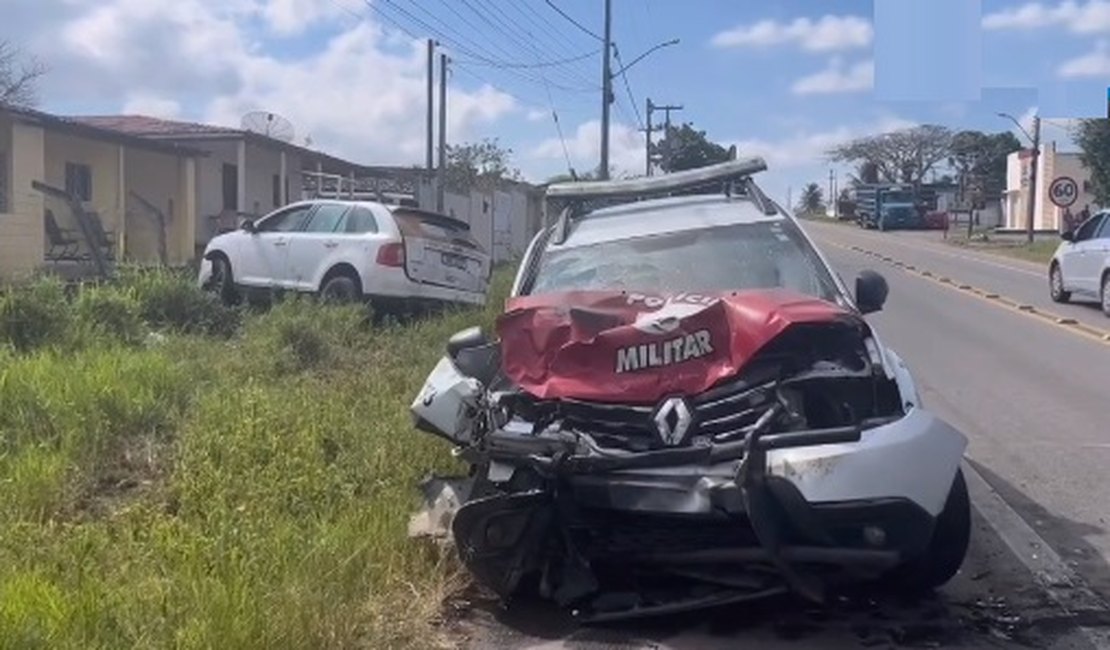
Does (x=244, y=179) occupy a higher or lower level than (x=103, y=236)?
higher

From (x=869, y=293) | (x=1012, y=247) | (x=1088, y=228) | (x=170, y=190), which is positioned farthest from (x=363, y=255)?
(x=1012, y=247)

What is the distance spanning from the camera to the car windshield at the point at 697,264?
22.6ft

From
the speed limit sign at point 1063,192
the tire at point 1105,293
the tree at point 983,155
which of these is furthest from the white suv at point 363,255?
the tree at point 983,155

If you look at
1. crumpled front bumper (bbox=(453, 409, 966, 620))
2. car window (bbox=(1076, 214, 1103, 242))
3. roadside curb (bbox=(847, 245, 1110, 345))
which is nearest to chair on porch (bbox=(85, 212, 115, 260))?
roadside curb (bbox=(847, 245, 1110, 345))

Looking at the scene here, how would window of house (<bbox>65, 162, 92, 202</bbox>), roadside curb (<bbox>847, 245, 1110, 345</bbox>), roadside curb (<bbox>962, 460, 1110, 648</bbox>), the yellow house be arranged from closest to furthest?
roadside curb (<bbox>962, 460, 1110, 648</bbox>), roadside curb (<bbox>847, 245, 1110, 345</bbox>), the yellow house, window of house (<bbox>65, 162, 92, 202</bbox>)

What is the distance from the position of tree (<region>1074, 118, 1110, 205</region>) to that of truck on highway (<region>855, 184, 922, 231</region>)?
1575cm

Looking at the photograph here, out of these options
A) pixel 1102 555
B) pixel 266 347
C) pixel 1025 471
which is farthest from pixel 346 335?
pixel 1102 555

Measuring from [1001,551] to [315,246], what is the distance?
11.2 meters

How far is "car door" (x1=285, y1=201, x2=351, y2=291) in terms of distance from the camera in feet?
53.5

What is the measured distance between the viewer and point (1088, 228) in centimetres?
2219

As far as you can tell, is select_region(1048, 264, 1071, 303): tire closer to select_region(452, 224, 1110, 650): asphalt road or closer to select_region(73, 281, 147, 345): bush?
select_region(452, 224, 1110, 650): asphalt road

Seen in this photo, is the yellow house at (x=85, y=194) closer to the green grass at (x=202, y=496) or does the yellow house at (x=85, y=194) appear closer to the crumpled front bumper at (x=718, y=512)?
the green grass at (x=202, y=496)

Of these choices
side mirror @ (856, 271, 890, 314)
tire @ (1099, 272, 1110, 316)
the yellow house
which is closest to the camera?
side mirror @ (856, 271, 890, 314)

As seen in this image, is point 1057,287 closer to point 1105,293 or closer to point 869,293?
point 1105,293
